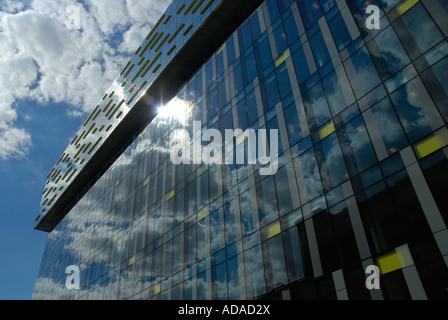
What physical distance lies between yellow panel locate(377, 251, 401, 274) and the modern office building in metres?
0.06

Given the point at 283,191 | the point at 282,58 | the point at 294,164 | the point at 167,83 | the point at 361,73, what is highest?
the point at 167,83

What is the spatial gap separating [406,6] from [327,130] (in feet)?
25.8

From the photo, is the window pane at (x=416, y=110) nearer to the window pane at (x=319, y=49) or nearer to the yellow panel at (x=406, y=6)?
the yellow panel at (x=406, y=6)

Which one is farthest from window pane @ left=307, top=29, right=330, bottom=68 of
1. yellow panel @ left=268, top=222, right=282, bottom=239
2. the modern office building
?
yellow panel @ left=268, top=222, right=282, bottom=239

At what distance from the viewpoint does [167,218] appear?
117 ft

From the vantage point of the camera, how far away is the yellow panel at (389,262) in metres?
15.5

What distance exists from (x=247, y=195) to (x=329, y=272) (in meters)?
9.06

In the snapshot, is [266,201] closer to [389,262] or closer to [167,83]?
[389,262]

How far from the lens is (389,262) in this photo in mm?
15695

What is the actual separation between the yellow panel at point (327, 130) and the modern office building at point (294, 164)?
0.27 feet

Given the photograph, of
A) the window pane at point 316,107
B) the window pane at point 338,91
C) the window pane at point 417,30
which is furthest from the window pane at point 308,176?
the window pane at point 417,30

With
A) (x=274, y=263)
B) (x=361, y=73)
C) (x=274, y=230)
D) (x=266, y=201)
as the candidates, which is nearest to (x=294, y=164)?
(x=266, y=201)

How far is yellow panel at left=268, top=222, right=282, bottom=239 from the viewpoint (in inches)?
872
